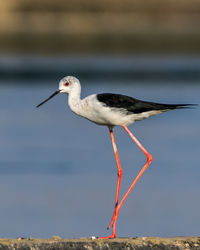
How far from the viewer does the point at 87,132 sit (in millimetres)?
21609

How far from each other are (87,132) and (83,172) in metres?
5.74

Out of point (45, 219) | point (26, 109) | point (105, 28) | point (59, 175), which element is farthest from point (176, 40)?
point (45, 219)

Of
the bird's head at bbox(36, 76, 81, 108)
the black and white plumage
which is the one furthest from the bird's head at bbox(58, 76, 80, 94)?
the black and white plumage

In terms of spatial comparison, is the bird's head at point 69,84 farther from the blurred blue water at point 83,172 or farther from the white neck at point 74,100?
the blurred blue water at point 83,172

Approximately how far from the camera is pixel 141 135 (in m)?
20.5

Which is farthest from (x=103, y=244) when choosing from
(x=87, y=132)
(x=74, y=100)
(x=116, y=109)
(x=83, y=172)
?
(x=87, y=132)

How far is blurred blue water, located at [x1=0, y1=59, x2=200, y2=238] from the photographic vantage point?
1209cm

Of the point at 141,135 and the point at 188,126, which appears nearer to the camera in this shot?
the point at 141,135

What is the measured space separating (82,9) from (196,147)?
40.5 metres

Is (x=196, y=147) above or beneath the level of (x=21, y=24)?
beneath

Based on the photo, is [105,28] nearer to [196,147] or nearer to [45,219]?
[196,147]

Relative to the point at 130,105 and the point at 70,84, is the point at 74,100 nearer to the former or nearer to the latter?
the point at 70,84

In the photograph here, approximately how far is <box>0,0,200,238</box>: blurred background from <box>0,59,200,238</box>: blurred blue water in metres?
0.02

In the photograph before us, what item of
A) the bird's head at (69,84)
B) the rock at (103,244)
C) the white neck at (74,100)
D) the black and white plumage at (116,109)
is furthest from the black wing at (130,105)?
the rock at (103,244)
